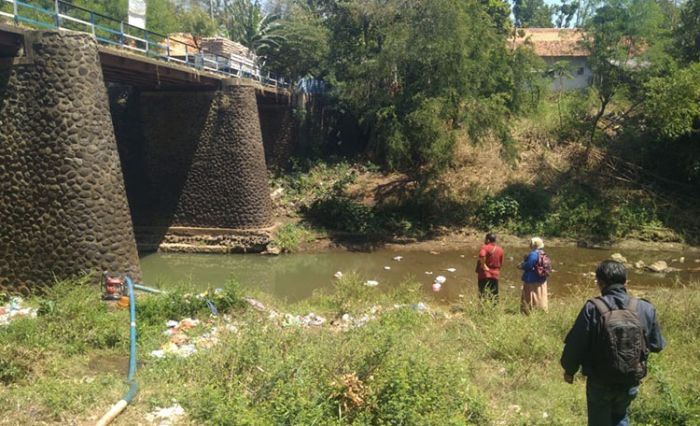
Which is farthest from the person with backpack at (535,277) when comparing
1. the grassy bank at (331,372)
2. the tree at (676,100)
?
the tree at (676,100)

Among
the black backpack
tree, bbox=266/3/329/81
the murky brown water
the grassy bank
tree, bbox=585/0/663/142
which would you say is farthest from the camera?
tree, bbox=266/3/329/81

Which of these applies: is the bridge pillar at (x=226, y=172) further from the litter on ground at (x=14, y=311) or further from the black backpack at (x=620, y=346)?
the black backpack at (x=620, y=346)

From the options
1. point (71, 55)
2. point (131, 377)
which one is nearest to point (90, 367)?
point (131, 377)

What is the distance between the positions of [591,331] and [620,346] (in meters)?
0.20

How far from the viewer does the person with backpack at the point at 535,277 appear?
27.5 feet

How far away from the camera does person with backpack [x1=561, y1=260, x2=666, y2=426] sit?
3.75m

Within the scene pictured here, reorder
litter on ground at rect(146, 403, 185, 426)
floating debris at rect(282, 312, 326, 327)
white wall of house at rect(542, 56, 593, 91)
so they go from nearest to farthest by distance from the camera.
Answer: litter on ground at rect(146, 403, 185, 426) → floating debris at rect(282, 312, 326, 327) → white wall of house at rect(542, 56, 593, 91)

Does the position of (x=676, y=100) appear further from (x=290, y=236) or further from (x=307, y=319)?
(x=307, y=319)

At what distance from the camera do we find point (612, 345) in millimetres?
3738

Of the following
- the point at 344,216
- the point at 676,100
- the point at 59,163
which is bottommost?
the point at 344,216

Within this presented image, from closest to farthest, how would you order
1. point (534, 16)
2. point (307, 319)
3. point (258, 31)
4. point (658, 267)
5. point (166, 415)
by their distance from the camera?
point (166, 415) → point (307, 319) → point (658, 267) → point (258, 31) → point (534, 16)

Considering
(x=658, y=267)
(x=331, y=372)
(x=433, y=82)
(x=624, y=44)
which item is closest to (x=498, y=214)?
(x=433, y=82)

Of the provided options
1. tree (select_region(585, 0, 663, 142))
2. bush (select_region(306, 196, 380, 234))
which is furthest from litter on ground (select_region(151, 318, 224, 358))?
tree (select_region(585, 0, 663, 142))

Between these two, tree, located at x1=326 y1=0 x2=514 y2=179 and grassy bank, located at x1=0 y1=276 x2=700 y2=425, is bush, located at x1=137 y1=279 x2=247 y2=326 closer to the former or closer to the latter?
grassy bank, located at x1=0 y1=276 x2=700 y2=425
